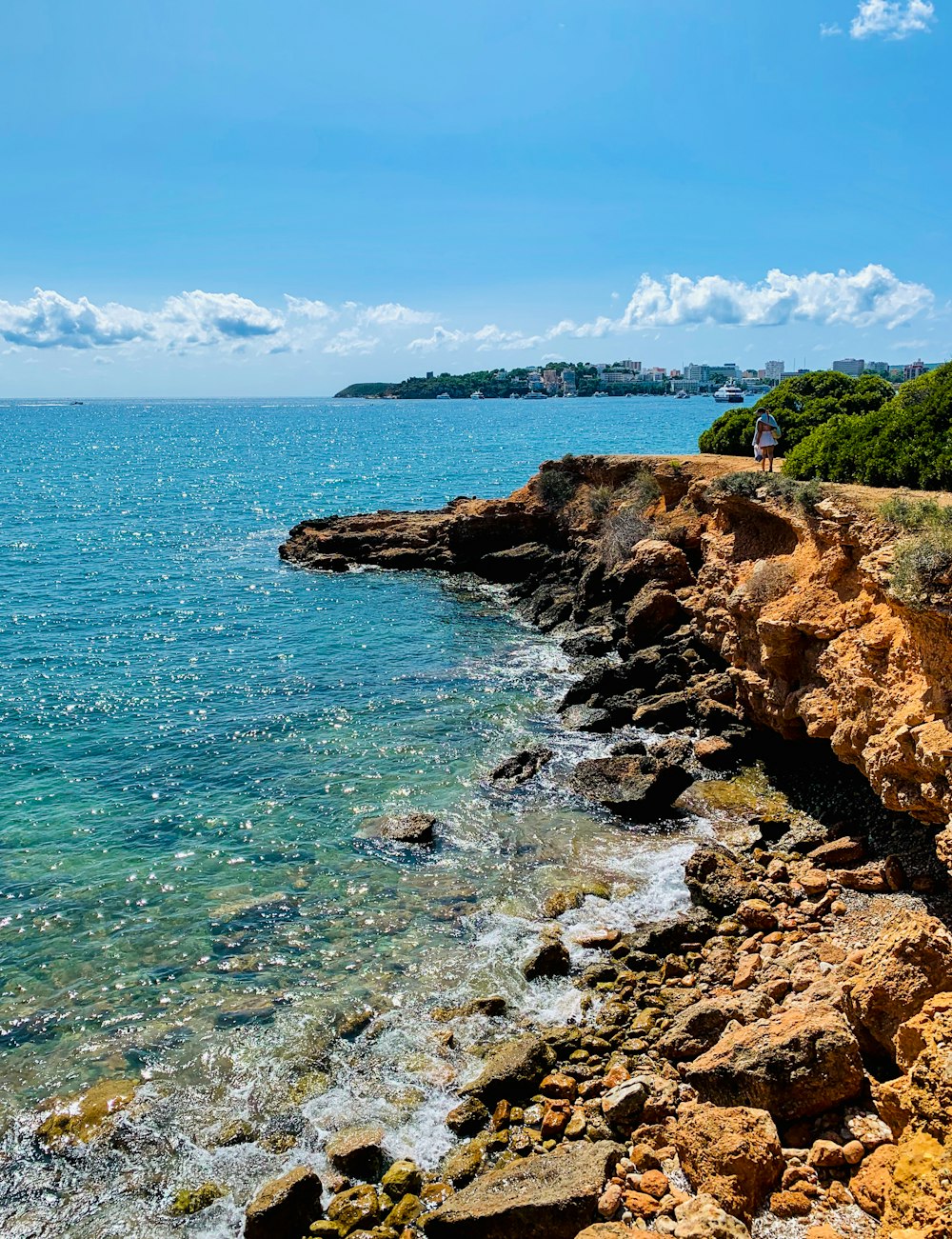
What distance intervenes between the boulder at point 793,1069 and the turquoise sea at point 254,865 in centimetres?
374

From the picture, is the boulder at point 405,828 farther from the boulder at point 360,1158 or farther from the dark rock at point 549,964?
the boulder at point 360,1158

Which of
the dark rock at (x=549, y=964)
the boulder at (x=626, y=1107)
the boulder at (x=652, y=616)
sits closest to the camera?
the boulder at (x=626, y=1107)

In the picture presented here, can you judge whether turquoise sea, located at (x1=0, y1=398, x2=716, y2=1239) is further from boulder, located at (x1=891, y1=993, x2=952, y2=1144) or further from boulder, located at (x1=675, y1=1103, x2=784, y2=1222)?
boulder, located at (x1=891, y1=993, x2=952, y2=1144)

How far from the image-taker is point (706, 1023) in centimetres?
1148

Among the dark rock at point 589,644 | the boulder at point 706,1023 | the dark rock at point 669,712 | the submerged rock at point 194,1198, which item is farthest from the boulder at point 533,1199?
the dark rock at point 589,644

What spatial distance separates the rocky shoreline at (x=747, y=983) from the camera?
8.84m

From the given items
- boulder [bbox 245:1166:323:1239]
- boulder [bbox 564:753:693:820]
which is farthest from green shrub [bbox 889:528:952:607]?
boulder [bbox 245:1166:323:1239]

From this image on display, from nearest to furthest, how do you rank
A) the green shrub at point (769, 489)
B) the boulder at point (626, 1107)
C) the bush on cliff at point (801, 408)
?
the boulder at point (626, 1107)
the green shrub at point (769, 489)
the bush on cliff at point (801, 408)

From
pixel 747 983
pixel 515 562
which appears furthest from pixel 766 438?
pixel 747 983

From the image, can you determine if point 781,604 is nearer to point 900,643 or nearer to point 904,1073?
point 900,643

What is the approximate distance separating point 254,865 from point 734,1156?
1169 centimetres

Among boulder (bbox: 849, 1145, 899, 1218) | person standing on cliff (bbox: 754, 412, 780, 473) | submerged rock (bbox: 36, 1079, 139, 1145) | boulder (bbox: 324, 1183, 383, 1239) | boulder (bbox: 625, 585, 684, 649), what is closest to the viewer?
boulder (bbox: 849, 1145, 899, 1218)

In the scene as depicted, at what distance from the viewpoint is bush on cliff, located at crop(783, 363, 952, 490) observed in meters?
19.7

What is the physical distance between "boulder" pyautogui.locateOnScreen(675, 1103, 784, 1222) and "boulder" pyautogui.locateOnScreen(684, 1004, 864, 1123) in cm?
43
